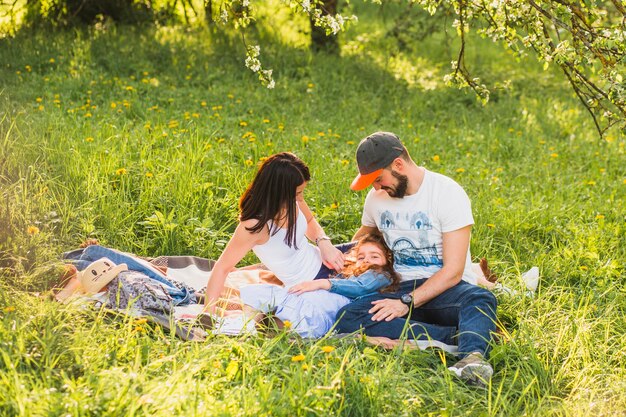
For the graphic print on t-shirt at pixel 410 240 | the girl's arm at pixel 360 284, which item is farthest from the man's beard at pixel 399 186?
the girl's arm at pixel 360 284

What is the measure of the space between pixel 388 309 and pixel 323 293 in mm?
355

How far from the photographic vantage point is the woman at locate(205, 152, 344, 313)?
13.8 ft

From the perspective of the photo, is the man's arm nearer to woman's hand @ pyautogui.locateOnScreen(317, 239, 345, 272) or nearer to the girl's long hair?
the girl's long hair

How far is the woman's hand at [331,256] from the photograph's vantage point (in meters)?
4.56

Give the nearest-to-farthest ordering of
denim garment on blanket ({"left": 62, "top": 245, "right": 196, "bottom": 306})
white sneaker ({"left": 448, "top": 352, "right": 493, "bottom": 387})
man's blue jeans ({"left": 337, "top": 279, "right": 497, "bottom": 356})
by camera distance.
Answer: white sneaker ({"left": 448, "top": 352, "right": 493, "bottom": 387}) → man's blue jeans ({"left": 337, "top": 279, "right": 497, "bottom": 356}) → denim garment on blanket ({"left": 62, "top": 245, "right": 196, "bottom": 306})

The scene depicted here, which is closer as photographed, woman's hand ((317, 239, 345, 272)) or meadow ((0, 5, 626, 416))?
meadow ((0, 5, 626, 416))

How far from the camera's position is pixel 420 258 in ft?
14.5

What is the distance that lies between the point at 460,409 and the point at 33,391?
5.53 feet

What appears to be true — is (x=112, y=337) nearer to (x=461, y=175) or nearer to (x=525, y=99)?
(x=461, y=175)

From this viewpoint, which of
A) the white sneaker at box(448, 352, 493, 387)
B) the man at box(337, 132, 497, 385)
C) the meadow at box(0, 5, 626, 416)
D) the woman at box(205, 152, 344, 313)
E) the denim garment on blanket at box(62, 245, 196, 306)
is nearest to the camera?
the meadow at box(0, 5, 626, 416)

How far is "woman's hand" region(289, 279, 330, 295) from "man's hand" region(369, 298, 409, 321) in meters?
0.29

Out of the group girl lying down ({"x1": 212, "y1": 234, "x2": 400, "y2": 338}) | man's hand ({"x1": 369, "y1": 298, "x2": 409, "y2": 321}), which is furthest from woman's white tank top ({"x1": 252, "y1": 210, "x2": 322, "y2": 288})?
man's hand ({"x1": 369, "y1": 298, "x2": 409, "y2": 321})

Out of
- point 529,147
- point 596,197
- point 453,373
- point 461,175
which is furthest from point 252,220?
point 529,147

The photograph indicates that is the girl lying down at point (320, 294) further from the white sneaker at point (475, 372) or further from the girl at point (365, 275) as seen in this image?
the white sneaker at point (475, 372)
